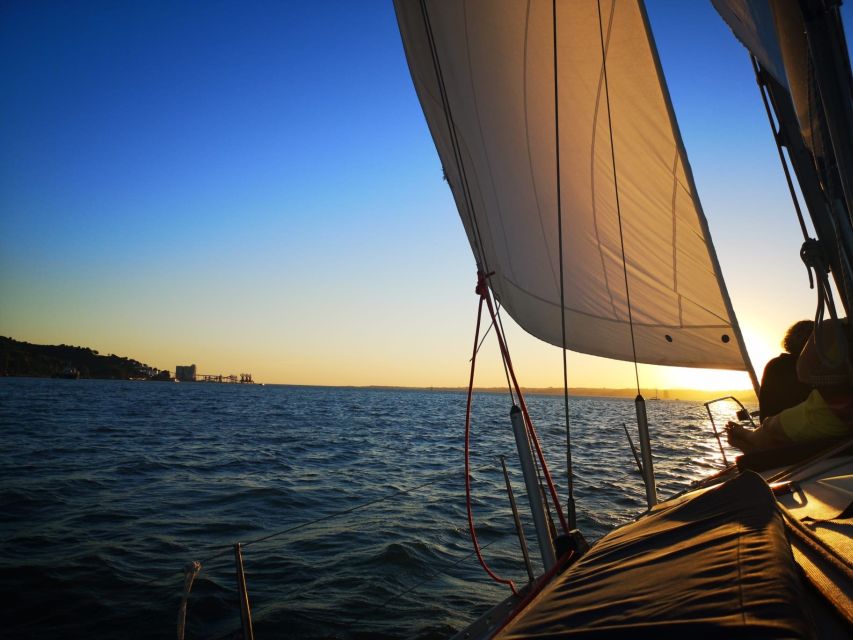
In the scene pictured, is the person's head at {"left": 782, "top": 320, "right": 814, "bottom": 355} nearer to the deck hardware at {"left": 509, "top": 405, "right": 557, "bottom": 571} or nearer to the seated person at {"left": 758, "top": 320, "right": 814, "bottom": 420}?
the seated person at {"left": 758, "top": 320, "right": 814, "bottom": 420}

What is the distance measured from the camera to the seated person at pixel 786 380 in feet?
10.9

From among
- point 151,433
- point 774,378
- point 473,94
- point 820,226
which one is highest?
point 473,94

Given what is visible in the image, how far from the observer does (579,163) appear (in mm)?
3447

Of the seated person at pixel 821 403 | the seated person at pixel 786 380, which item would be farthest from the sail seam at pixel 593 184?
the seated person at pixel 821 403

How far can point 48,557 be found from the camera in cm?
543

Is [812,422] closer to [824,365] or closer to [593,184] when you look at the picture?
[824,365]

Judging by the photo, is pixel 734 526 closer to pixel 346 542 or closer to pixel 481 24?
pixel 481 24

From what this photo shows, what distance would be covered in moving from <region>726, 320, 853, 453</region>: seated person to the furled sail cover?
1.94 ft

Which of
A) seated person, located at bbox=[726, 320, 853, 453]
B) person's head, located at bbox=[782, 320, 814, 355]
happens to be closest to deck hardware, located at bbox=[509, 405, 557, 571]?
seated person, located at bbox=[726, 320, 853, 453]

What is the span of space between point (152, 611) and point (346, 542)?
2323mm

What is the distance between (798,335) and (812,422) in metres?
0.89

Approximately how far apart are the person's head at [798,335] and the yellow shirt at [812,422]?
0.76 metres

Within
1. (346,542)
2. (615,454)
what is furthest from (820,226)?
(615,454)

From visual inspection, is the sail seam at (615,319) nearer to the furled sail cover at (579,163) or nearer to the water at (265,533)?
the furled sail cover at (579,163)
